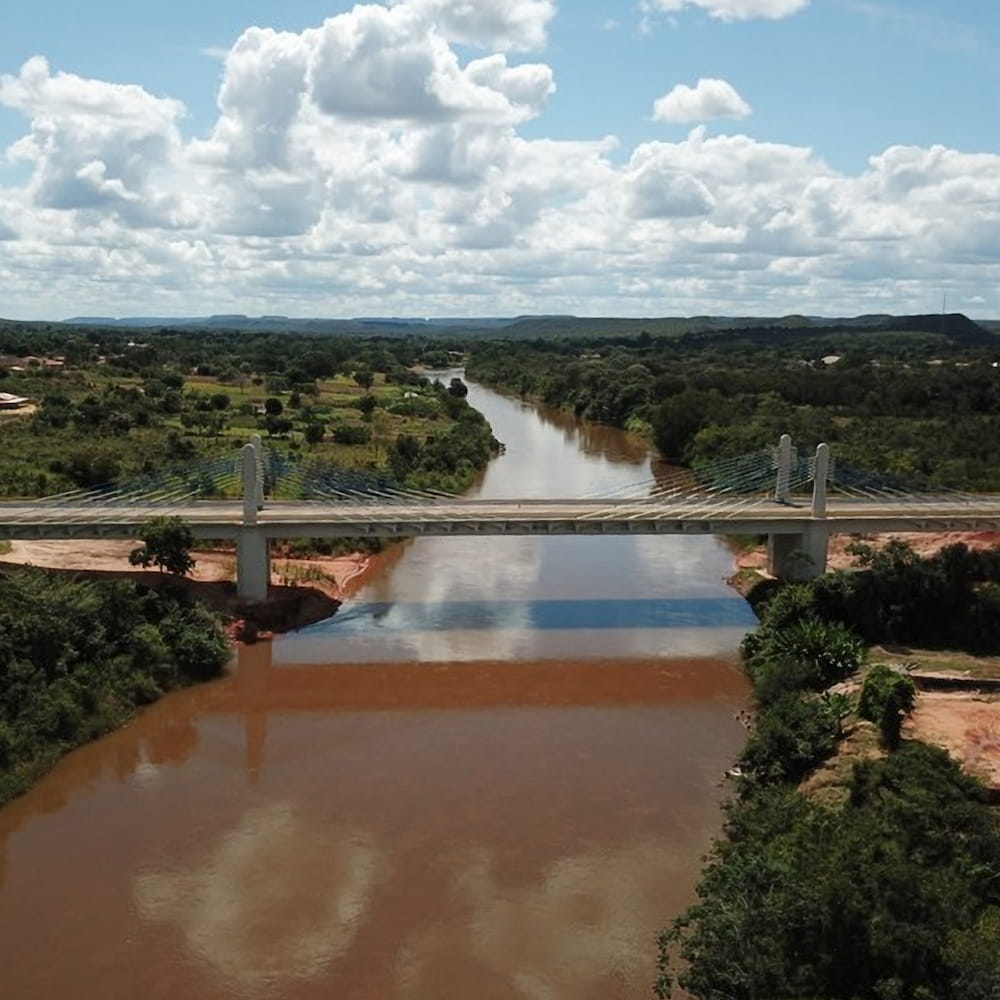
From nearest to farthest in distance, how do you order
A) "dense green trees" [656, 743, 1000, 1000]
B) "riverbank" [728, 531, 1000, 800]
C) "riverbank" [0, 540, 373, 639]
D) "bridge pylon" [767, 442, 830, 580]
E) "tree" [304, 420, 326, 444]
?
A: 1. "dense green trees" [656, 743, 1000, 1000]
2. "riverbank" [728, 531, 1000, 800]
3. "riverbank" [0, 540, 373, 639]
4. "bridge pylon" [767, 442, 830, 580]
5. "tree" [304, 420, 326, 444]

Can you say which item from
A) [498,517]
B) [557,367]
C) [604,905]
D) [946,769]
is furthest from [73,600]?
[557,367]

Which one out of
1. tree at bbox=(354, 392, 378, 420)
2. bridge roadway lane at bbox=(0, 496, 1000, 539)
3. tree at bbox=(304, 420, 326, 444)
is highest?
tree at bbox=(354, 392, 378, 420)

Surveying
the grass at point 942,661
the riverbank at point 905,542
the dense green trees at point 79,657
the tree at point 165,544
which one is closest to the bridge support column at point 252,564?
the tree at point 165,544

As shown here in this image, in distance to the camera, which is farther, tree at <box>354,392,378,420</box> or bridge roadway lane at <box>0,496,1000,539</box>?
tree at <box>354,392,378,420</box>

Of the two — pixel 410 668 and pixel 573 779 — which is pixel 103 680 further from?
pixel 573 779

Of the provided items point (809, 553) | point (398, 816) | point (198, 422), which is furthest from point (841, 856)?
point (198, 422)

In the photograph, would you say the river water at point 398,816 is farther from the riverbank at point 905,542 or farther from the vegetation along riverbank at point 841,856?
the riverbank at point 905,542

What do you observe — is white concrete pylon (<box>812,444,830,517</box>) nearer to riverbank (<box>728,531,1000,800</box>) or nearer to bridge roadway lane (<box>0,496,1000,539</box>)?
bridge roadway lane (<box>0,496,1000,539</box>)

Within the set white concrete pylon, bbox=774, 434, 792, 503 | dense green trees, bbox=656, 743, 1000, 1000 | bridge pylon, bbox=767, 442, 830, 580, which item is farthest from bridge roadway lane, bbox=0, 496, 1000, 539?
dense green trees, bbox=656, 743, 1000, 1000
